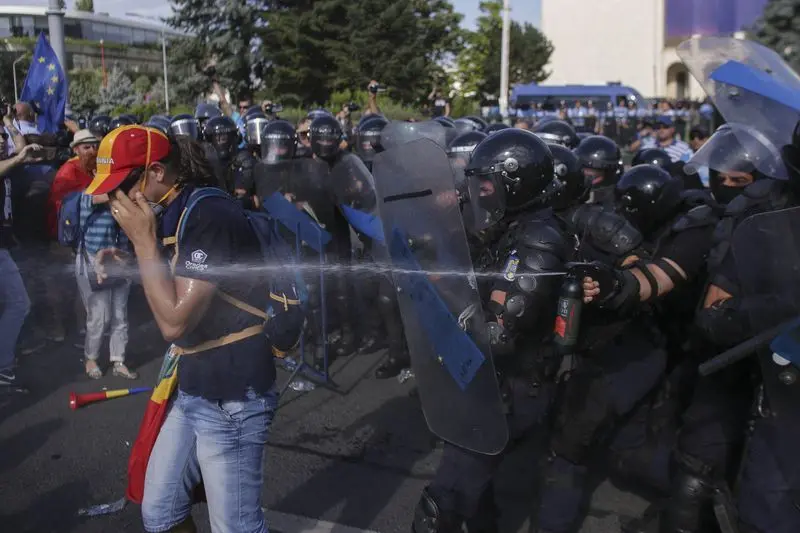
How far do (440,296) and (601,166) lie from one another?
2.76 m

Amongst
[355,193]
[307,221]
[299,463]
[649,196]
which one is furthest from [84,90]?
[649,196]

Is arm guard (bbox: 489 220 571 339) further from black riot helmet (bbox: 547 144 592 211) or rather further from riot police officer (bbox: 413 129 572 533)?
black riot helmet (bbox: 547 144 592 211)

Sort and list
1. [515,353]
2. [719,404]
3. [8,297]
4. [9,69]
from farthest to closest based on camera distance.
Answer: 1. [9,69]
2. [8,297]
3. [719,404]
4. [515,353]

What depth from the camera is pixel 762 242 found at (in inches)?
95.0

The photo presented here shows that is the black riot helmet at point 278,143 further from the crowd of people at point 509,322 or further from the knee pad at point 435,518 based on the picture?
the knee pad at point 435,518

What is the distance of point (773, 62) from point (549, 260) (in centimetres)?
112

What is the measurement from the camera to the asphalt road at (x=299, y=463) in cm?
394

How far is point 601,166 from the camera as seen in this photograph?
5145mm

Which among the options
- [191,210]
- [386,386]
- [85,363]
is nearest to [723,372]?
[191,210]

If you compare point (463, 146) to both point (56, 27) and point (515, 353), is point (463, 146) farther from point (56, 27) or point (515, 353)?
point (56, 27)

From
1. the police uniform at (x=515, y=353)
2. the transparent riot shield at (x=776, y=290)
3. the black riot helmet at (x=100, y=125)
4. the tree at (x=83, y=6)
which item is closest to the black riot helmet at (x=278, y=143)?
the black riot helmet at (x=100, y=125)

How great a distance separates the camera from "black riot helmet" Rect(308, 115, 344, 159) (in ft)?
22.5

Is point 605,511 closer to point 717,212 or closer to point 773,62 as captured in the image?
point 717,212

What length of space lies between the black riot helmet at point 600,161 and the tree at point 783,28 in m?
18.7
